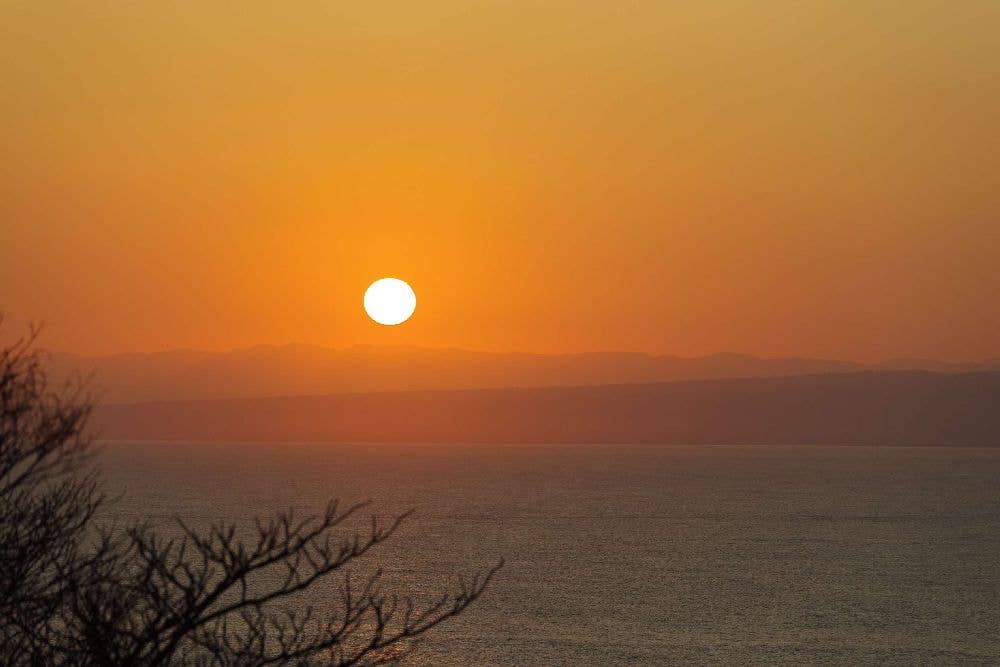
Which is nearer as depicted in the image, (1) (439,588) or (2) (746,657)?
(2) (746,657)

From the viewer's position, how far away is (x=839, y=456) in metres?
93.9

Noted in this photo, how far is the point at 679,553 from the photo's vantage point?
100ft

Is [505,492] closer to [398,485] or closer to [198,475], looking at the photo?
[398,485]

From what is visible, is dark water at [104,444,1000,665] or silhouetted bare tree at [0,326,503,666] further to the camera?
dark water at [104,444,1000,665]

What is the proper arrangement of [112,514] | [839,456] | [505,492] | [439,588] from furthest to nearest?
[839,456]
[505,492]
[112,514]
[439,588]

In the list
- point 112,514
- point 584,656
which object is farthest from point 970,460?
point 584,656

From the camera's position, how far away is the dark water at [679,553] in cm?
1859

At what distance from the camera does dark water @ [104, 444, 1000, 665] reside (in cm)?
1859

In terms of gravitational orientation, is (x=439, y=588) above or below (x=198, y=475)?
below

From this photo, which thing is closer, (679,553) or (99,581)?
(99,581)

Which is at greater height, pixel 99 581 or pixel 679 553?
pixel 99 581

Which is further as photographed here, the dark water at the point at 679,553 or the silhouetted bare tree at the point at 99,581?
the dark water at the point at 679,553

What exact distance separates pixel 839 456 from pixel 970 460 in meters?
9.61

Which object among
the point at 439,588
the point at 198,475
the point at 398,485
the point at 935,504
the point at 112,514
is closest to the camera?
the point at 439,588
